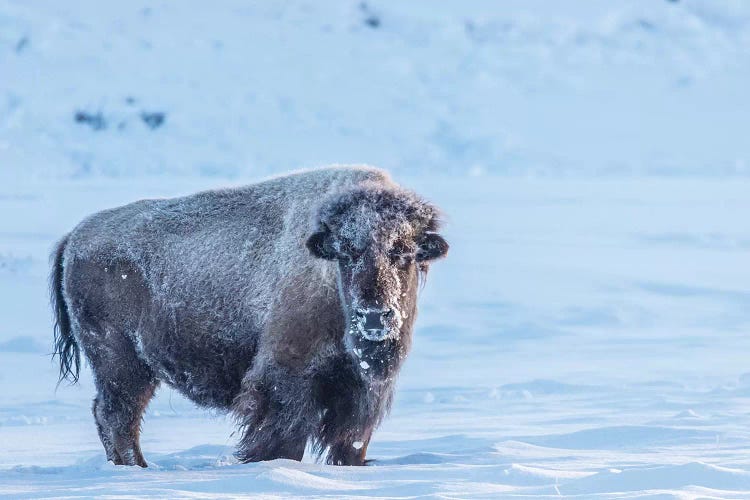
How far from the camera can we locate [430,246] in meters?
4.75

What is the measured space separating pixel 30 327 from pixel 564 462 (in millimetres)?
6141

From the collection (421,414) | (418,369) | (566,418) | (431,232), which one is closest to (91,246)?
(431,232)

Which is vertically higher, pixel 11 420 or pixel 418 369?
pixel 11 420

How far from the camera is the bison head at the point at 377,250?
445cm

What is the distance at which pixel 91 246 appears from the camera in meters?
5.70

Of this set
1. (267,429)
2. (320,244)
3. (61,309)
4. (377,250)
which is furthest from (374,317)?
(61,309)

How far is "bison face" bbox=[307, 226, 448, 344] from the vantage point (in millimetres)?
4434

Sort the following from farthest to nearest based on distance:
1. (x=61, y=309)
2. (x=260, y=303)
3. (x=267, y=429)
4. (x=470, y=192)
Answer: (x=470, y=192) → (x=61, y=309) → (x=260, y=303) → (x=267, y=429)

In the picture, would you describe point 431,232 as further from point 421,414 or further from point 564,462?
point 421,414

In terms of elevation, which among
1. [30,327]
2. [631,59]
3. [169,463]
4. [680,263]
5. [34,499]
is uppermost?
[34,499]

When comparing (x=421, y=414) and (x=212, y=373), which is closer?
(x=212, y=373)

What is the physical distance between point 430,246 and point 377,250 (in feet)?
0.95

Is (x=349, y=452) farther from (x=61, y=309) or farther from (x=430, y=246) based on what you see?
(x=61, y=309)

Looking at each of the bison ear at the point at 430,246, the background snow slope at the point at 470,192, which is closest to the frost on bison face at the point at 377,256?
the bison ear at the point at 430,246
